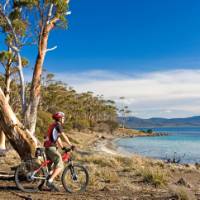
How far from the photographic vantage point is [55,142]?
9.40 meters

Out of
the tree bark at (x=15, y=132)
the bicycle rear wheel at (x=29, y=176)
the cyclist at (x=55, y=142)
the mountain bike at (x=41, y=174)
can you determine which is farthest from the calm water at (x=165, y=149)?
the cyclist at (x=55, y=142)

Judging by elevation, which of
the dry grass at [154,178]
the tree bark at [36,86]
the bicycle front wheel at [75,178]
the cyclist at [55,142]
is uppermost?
the tree bark at [36,86]

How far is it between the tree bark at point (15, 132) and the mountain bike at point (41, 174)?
1096 millimetres

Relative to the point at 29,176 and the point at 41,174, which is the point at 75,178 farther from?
the point at 29,176

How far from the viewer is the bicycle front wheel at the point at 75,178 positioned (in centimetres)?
976

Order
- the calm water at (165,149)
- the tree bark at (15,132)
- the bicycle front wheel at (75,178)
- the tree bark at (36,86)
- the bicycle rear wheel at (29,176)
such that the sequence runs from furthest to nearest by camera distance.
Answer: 1. the calm water at (165,149)
2. the tree bark at (36,86)
3. the tree bark at (15,132)
4. the bicycle front wheel at (75,178)
5. the bicycle rear wheel at (29,176)

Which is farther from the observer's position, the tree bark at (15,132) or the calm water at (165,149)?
the calm water at (165,149)

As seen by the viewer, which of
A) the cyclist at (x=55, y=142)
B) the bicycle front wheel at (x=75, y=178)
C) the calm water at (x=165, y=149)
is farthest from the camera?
the calm water at (x=165, y=149)

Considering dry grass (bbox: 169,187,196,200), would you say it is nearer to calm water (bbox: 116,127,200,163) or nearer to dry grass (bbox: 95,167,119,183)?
dry grass (bbox: 95,167,119,183)

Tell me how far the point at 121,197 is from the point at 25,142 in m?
2.96

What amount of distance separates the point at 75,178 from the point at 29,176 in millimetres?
1070

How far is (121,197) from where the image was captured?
9828mm

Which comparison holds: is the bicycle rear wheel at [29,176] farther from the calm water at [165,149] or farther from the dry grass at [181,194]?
the calm water at [165,149]

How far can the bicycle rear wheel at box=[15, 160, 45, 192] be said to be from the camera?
952 cm
